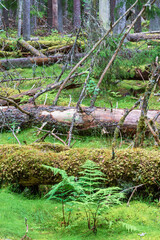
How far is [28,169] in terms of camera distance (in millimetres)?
3662

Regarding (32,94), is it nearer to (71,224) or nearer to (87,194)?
(87,194)

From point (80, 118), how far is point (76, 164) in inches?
109

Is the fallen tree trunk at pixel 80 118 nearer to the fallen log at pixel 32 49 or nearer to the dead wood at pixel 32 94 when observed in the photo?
the dead wood at pixel 32 94

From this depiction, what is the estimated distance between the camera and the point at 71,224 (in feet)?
9.09

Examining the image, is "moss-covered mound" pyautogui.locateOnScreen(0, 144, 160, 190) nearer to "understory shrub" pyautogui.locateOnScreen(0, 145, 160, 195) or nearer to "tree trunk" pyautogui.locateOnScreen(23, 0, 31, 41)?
"understory shrub" pyautogui.locateOnScreen(0, 145, 160, 195)

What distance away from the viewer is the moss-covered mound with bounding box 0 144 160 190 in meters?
3.50

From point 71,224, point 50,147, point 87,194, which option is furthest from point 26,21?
point 71,224

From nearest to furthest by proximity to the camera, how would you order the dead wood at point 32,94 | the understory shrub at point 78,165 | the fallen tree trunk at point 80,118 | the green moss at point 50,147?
1. the understory shrub at point 78,165
2. the green moss at point 50,147
3. the fallen tree trunk at point 80,118
4. the dead wood at point 32,94

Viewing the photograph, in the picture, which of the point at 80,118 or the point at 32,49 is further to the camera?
the point at 32,49

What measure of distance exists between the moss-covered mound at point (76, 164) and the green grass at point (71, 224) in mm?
304

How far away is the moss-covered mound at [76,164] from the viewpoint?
3.50m

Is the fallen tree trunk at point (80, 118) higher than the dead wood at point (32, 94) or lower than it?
lower

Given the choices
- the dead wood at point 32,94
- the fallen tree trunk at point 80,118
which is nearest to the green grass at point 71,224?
the fallen tree trunk at point 80,118

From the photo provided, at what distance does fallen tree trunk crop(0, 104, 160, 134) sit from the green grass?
3.05 meters
